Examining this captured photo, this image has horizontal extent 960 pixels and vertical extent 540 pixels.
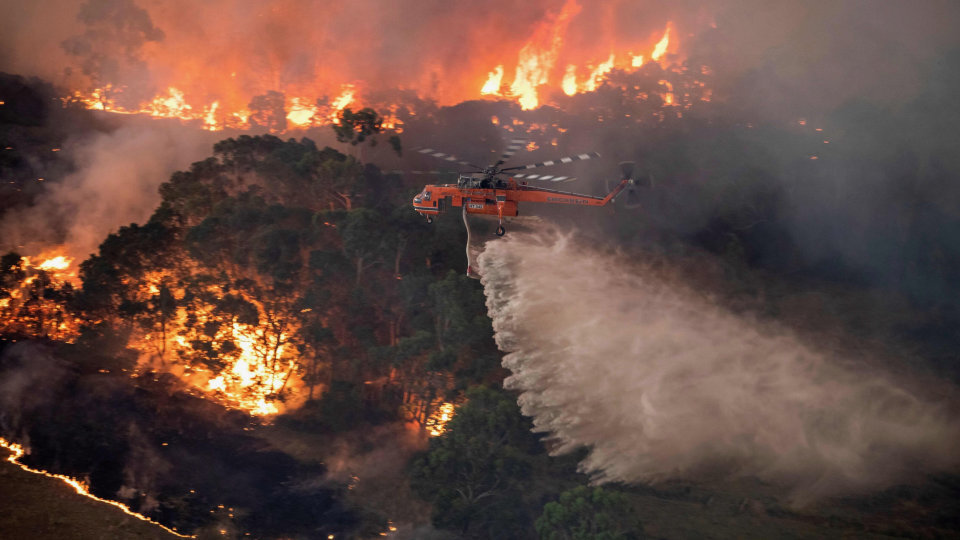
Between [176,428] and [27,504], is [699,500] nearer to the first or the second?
[176,428]

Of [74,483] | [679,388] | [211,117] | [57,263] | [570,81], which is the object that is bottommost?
[679,388]

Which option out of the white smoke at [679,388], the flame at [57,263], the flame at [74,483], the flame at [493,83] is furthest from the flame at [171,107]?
the white smoke at [679,388]

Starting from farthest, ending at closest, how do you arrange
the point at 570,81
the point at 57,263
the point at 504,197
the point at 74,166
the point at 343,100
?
1. the point at 343,100
2. the point at 570,81
3. the point at 74,166
4. the point at 57,263
5. the point at 504,197

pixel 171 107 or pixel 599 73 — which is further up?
pixel 171 107

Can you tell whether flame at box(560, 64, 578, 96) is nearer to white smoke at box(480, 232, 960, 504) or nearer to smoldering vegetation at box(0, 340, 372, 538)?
white smoke at box(480, 232, 960, 504)

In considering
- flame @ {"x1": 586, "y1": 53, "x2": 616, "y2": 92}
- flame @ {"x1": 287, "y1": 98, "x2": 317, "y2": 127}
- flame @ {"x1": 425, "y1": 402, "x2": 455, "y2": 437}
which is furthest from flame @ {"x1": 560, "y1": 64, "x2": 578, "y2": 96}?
flame @ {"x1": 425, "y1": 402, "x2": 455, "y2": 437}

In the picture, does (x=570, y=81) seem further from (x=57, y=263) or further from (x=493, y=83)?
(x=57, y=263)

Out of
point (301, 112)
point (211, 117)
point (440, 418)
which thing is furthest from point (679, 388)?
point (211, 117)

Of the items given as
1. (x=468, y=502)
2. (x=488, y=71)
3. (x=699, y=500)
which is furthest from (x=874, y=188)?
(x=468, y=502)
